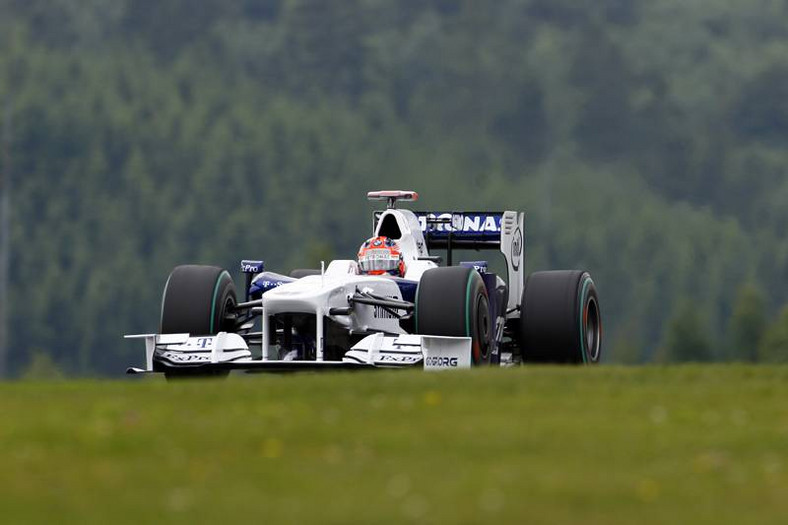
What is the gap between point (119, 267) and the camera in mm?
127188

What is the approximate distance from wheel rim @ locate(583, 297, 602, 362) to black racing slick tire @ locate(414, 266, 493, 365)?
3.23 meters

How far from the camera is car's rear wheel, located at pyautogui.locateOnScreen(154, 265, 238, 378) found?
24.5 metres

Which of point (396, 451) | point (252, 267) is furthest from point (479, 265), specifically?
point (396, 451)

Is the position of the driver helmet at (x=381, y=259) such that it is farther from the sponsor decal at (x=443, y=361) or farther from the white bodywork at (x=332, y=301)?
the sponsor decal at (x=443, y=361)

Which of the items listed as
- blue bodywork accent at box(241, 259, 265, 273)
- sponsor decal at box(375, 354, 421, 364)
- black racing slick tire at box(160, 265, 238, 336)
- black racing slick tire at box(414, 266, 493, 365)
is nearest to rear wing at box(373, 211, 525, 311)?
blue bodywork accent at box(241, 259, 265, 273)

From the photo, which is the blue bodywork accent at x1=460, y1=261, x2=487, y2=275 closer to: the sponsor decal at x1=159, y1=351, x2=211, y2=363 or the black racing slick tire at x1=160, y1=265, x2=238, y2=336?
the black racing slick tire at x1=160, y1=265, x2=238, y2=336

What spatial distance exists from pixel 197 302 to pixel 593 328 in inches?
218

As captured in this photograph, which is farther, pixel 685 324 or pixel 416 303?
pixel 685 324

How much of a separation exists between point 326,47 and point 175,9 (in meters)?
16.4

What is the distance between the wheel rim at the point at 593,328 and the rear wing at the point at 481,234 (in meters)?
1.26

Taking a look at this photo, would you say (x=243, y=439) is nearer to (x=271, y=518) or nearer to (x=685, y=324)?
(x=271, y=518)

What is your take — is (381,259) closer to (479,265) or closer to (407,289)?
Answer: (407,289)

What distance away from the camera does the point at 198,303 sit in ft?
80.6

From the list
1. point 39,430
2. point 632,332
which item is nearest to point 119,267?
point 632,332
